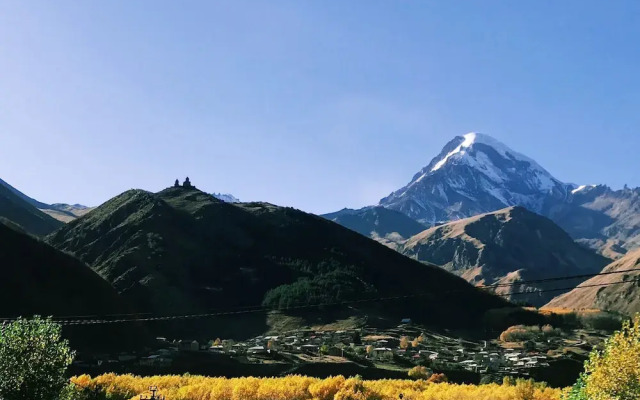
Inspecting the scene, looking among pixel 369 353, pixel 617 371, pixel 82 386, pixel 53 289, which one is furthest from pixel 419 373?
pixel 53 289

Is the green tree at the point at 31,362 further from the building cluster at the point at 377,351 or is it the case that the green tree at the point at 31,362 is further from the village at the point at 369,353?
the building cluster at the point at 377,351

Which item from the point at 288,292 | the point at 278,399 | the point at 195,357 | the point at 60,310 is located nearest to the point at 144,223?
the point at 288,292

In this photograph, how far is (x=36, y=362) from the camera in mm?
25391

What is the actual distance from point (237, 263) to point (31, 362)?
5565 inches

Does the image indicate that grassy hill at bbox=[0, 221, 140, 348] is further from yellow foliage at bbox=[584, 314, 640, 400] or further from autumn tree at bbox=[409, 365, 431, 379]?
yellow foliage at bbox=[584, 314, 640, 400]

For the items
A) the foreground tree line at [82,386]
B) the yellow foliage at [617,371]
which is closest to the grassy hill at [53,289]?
the foreground tree line at [82,386]

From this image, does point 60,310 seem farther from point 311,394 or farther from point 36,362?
point 36,362

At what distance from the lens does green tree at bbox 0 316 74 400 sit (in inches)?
972

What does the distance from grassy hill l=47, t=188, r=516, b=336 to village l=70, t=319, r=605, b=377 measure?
1144 inches

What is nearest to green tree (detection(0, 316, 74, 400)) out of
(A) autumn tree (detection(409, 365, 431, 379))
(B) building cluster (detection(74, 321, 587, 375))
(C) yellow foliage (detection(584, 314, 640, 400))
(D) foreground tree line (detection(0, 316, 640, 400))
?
(D) foreground tree line (detection(0, 316, 640, 400))

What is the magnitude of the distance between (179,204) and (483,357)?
133120 millimetres

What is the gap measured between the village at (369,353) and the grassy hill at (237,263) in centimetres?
2907

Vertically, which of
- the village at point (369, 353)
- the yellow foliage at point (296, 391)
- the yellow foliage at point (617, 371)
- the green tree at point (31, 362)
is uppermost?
the yellow foliage at point (617, 371)

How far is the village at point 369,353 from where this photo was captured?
247 ft
